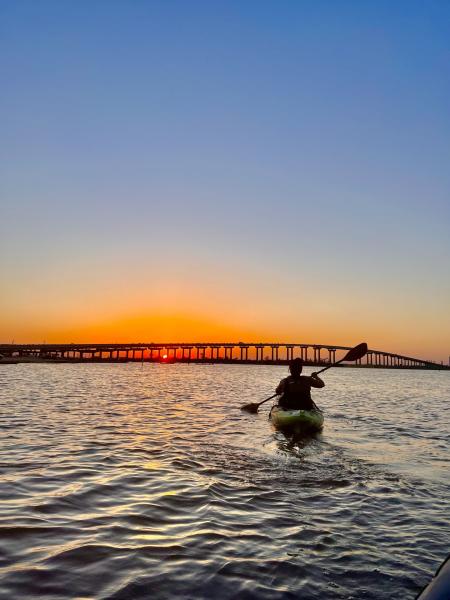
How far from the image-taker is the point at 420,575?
542 cm

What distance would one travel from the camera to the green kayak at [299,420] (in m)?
16.6

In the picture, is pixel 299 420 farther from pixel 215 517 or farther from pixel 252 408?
pixel 215 517

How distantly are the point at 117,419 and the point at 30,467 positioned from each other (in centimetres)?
967

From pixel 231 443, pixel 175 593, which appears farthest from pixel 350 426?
pixel 175 593

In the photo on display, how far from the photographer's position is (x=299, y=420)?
16578 millimetres

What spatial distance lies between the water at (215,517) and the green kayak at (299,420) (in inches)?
68.5

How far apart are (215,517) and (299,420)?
9.83 m

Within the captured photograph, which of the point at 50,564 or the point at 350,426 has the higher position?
the point at 50,564

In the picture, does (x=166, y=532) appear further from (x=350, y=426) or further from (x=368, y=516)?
(x=350, y=426)

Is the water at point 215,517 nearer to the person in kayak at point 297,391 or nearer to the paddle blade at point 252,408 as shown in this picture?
the person in kayak at point 297,391

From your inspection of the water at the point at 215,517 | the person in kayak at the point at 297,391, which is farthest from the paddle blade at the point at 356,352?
the water at the point at 215,517

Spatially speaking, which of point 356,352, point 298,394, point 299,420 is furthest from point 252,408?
point 299,420

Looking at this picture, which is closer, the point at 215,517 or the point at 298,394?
the point at 215,517

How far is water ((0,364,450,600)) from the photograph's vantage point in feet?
16.4
